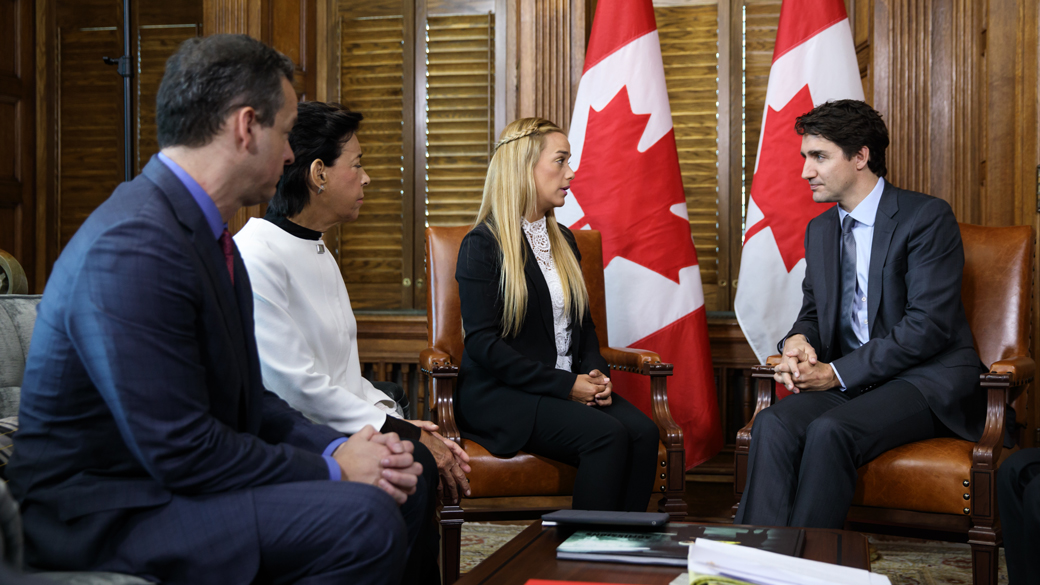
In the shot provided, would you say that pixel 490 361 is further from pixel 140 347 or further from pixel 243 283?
pixel 140 347

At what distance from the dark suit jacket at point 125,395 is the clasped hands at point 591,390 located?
1.16 m

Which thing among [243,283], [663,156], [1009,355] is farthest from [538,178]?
[1009,355]

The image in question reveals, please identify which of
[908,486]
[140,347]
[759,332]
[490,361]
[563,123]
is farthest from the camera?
[563,123]

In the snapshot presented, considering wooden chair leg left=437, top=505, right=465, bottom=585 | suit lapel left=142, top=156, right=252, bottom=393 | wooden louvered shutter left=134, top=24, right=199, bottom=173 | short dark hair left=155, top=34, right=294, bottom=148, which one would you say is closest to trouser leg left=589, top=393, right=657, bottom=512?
wooden chair leg left=437, top=505, right=465, bottom=585

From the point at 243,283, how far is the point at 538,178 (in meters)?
1.26

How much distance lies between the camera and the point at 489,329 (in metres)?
2.23

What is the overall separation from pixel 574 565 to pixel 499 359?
96cm

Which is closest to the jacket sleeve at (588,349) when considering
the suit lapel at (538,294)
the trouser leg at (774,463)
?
the suit lapel at (538,294)

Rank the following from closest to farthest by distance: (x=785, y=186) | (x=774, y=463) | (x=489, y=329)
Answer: (x=774, y=463) → (x=489, y=329) → (x=785, y=186)

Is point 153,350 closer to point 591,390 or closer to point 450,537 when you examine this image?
point 450,537

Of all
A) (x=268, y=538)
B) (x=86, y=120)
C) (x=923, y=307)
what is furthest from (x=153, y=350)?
(x=86, y=120)

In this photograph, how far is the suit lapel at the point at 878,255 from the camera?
2.22m

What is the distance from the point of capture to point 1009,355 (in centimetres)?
229

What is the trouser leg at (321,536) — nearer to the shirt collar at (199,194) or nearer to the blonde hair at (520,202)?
the shirt collar at (199,194)
